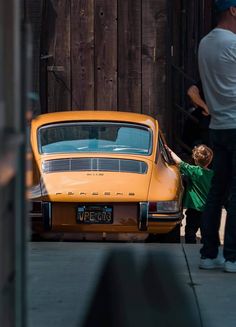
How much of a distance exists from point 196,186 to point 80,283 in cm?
235

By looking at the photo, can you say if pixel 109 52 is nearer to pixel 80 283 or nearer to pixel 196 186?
pixel 196 186

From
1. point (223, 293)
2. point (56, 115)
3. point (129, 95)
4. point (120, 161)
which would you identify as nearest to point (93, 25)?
point (129, 95)

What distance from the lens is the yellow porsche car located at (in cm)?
659

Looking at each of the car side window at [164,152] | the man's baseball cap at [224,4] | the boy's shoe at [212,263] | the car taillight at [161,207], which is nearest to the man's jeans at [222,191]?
the boy's shoe at [212,263]

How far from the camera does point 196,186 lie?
7.61 metres

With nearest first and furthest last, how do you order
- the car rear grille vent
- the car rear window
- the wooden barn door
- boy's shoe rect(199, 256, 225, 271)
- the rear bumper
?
1. boy's shoe rect(199, 256, 225, 271)
2. the rear bumper
3. the car rear grille vent
4. the car rear window
5. the wooden barn door

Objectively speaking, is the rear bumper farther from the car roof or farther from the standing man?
the car roof

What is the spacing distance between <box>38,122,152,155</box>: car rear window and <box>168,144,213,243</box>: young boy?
0.53 meters

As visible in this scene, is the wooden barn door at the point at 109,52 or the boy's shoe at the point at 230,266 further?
the wooden barn door at the point at 109,52

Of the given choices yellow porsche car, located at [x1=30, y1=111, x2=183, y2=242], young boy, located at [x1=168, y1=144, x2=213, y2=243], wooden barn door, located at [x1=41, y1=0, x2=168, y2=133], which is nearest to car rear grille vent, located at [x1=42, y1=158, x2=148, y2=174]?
yellow porsche car, located at [x1=30, y1=111, x2=183, y2=242]

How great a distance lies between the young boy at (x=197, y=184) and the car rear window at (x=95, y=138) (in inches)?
20.9

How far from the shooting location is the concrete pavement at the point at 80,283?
479cm

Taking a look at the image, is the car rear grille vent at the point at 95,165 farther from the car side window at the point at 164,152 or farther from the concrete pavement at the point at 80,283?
the concrete pavement at the point at 80,283

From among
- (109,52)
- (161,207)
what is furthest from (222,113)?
(109,52)
